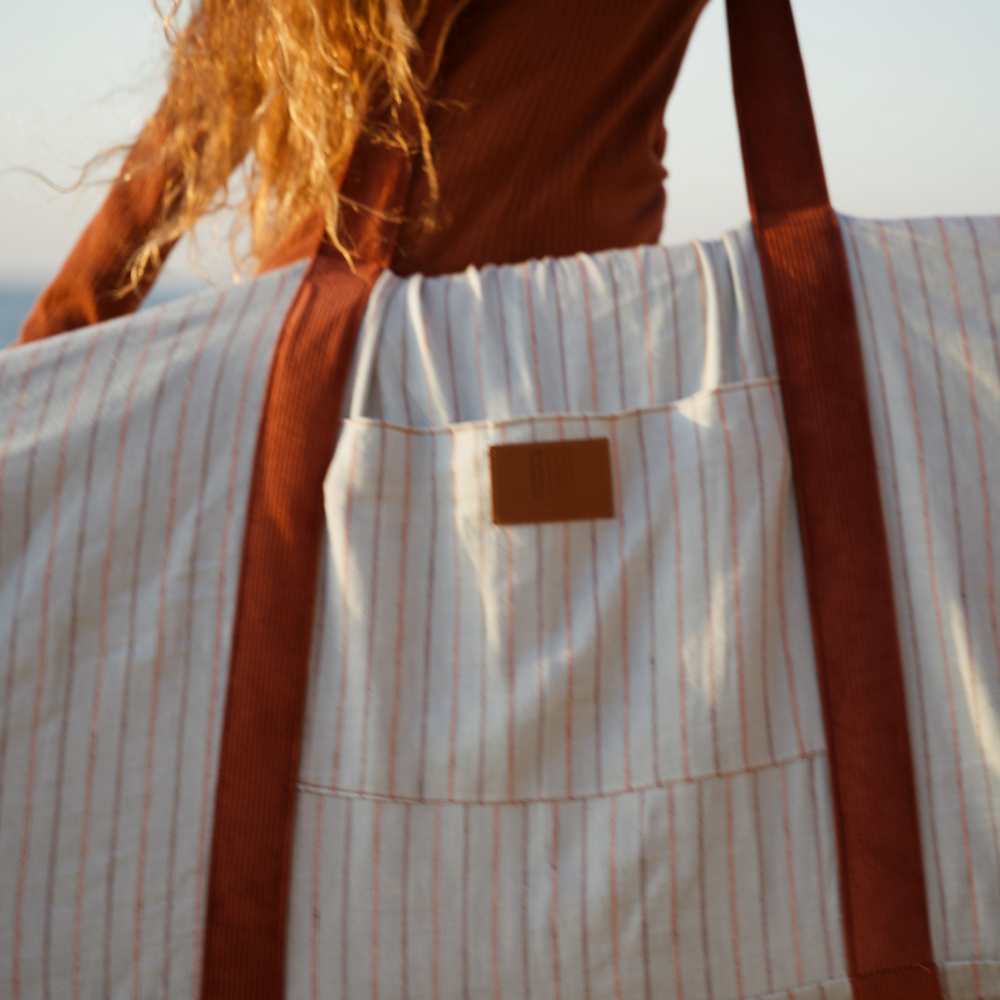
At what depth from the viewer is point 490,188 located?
761mm

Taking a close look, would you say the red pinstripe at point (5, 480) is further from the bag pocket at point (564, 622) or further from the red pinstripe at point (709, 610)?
the red pinstripe at point (709, 610)

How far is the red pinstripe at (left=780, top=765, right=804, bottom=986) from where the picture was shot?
1.96ft

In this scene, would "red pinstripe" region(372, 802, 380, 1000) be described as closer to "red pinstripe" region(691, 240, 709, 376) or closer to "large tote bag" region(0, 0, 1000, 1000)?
"large tote bag" region(0, 0, 1000, 1000)

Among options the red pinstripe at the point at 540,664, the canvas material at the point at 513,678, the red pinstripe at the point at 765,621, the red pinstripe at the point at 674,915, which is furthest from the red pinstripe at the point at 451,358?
the red pinstripe at the point at 674,915

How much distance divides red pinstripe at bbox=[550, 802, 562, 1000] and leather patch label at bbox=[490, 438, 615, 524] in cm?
19

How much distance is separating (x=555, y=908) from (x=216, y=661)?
0.90ft

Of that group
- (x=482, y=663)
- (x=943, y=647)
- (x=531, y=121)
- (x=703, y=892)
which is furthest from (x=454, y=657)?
(x=531, y=121)

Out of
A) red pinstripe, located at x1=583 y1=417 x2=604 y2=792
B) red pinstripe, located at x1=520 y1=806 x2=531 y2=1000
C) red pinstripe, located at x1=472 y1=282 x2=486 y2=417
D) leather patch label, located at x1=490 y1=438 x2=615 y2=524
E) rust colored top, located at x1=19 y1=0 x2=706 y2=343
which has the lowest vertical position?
red pinstripe, located at x1=520 y1=806 x2=531 y2=1000

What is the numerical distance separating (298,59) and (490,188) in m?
0.18

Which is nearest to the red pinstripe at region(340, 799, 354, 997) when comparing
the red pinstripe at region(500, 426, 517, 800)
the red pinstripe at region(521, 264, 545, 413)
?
the red pinstripe at region(500, 426, 517, 800)

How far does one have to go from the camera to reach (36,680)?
619mm

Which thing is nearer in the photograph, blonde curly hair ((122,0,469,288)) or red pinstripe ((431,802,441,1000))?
red pinstripe ((431,802,441,1000))

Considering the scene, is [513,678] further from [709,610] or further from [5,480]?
[5,480]

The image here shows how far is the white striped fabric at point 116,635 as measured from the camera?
59 cm
